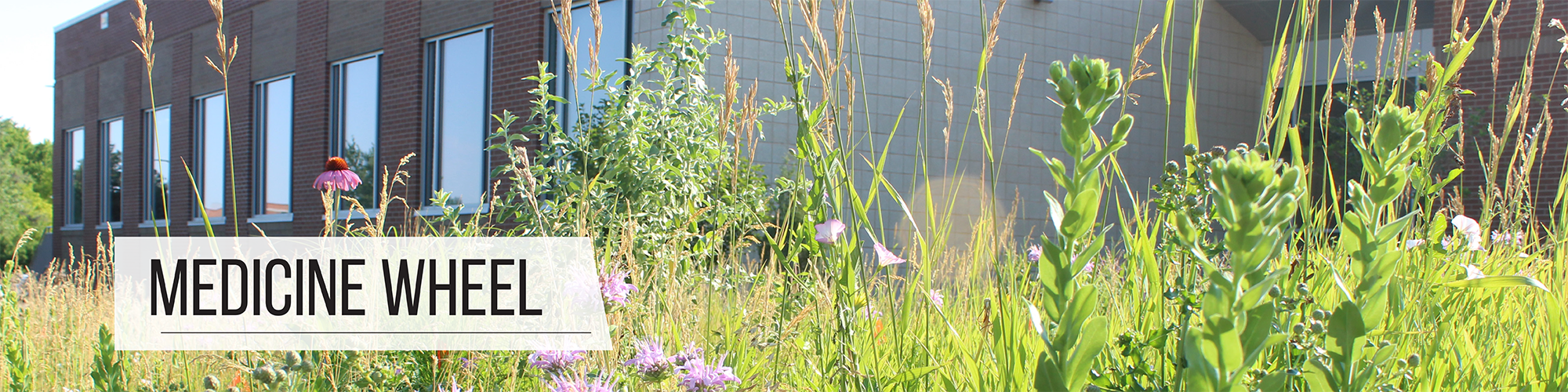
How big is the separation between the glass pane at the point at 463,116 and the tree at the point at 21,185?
20954mm

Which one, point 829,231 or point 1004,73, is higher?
point 1004,73

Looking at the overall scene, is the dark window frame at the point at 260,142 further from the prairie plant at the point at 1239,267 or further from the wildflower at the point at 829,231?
the prairie plant at the point at 1239,267

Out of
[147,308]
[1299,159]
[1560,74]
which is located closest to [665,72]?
[147,308]

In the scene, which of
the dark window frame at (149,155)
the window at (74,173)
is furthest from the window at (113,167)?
the window at (74,173)

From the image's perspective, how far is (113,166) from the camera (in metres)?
14.4

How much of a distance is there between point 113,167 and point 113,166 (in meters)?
0.02

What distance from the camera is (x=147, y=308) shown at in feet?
8.47

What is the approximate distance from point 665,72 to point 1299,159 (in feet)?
8.87

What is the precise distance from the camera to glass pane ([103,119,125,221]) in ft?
46.6

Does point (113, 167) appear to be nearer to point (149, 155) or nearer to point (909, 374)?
point (149, 155)

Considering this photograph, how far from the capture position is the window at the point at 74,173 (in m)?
15.4

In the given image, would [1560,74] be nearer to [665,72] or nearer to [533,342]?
[665,72]

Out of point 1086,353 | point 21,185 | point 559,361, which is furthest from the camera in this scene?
point 21,185

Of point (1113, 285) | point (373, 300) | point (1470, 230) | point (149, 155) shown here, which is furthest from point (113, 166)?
point (1470, 230)
